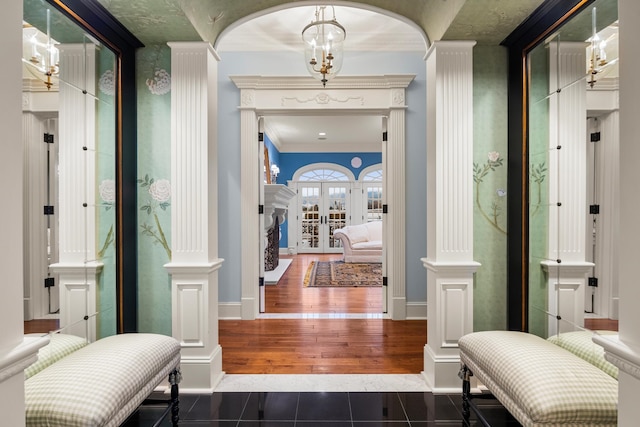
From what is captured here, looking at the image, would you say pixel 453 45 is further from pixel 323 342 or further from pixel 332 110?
pixel 323 342

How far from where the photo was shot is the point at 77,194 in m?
1.90

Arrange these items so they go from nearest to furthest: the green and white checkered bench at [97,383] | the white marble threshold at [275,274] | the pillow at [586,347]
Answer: the green and white checkered bench at [97,383] < the pillow at [586,347] < the white marble threshold at [275,274]

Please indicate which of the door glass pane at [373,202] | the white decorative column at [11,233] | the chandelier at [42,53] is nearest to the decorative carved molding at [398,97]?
the chandelier at [42,53]

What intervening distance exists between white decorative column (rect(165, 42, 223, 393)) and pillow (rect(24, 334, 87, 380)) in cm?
61

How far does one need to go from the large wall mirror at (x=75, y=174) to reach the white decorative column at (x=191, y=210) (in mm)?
286

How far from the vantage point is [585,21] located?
5.82ft

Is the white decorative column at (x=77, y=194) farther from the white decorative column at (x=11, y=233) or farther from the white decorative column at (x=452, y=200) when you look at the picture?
the white decorative column at (x=452, y=200)

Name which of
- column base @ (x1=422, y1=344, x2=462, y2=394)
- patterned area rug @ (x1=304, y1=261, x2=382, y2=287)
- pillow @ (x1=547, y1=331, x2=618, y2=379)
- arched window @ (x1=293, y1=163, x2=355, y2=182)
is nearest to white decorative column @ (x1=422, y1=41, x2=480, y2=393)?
column base @ (x1=422, y1=344, x2=462, y2=394)

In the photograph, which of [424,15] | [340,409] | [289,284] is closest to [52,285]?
[340,409]

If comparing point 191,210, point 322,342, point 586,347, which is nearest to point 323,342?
point 322,342

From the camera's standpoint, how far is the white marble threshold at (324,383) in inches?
94.8

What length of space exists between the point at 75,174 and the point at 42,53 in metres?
0.56

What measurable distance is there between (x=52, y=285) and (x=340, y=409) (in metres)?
1.65

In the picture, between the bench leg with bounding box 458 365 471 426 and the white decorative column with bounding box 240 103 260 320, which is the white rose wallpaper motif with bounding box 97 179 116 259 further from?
the bench leg with bounding box 458 365 471 426
